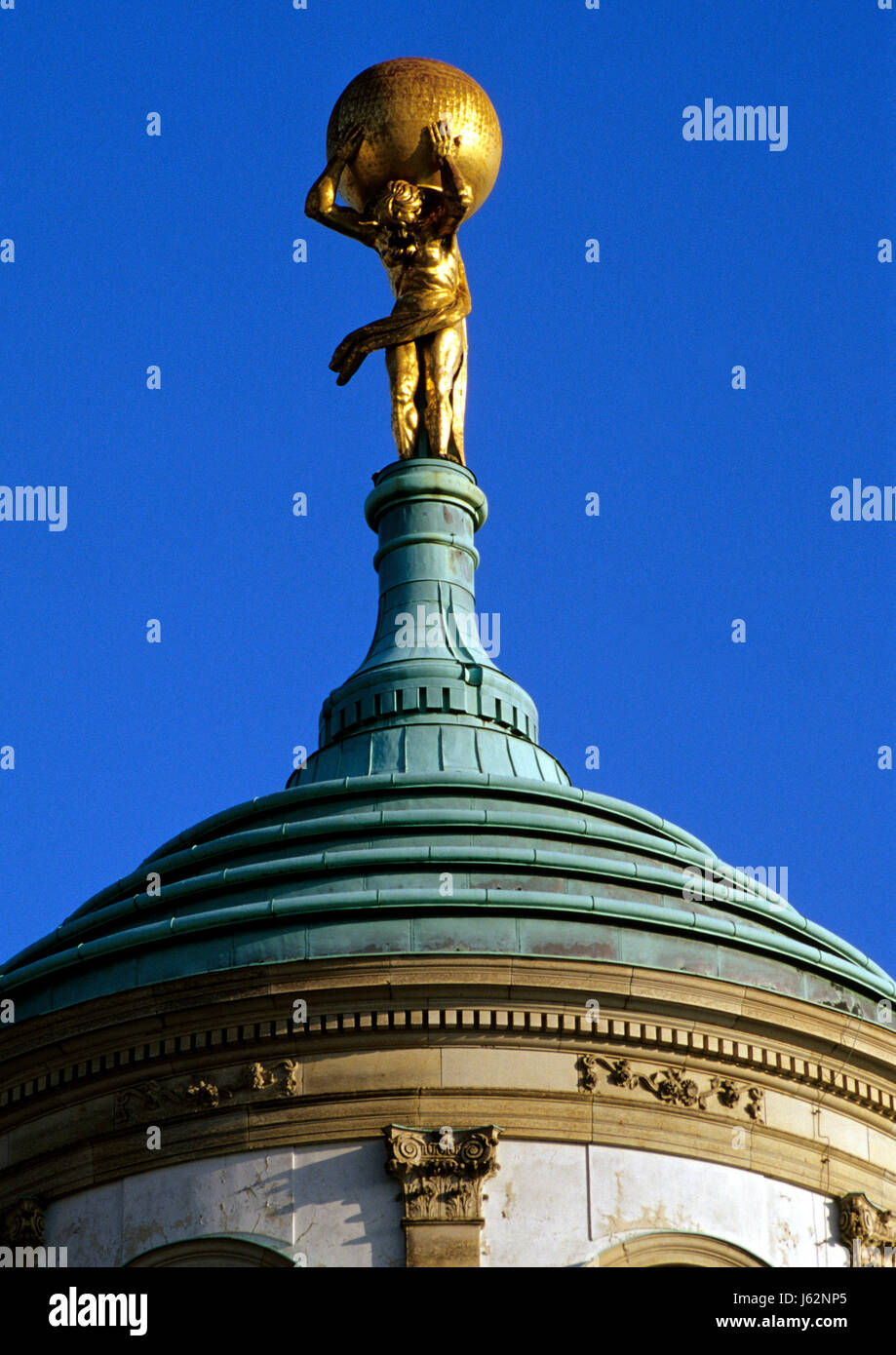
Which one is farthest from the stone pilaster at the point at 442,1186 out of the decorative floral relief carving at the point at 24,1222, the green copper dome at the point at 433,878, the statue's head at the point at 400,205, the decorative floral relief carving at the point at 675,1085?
the statue's head at the point at 400,205

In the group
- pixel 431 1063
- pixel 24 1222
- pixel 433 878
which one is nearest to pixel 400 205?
pixel 433 878

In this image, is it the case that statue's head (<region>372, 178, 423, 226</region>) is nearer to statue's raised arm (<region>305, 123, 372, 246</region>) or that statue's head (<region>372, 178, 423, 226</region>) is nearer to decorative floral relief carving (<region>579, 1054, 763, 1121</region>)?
statue's raised arm (<region>305, 123, 372, 246</region>)

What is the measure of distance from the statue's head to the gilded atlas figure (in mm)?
13

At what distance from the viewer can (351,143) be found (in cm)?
4206

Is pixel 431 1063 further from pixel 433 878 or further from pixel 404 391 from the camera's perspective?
pixel 404 391

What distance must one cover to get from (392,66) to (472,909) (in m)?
15.6

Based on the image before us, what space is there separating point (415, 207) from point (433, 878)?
1258 cm

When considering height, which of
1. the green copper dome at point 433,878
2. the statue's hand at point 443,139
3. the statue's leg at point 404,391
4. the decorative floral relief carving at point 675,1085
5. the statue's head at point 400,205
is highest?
the statue's hand at point 443,139

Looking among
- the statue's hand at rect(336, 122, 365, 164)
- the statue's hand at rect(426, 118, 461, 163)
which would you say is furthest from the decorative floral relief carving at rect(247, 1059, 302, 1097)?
the statue's hand at rect(336, 122, 365, 164)

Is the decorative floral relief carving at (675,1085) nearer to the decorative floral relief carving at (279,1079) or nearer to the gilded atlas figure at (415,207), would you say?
the decorative floral relief carving at (279,1079)

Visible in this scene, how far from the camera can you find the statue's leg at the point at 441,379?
4044 centimetres

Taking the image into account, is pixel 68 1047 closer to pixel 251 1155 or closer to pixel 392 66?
pixel 251 1155

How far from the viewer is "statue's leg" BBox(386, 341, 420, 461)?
4047 cm

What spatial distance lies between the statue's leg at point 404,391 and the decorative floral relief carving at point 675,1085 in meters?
11.6
